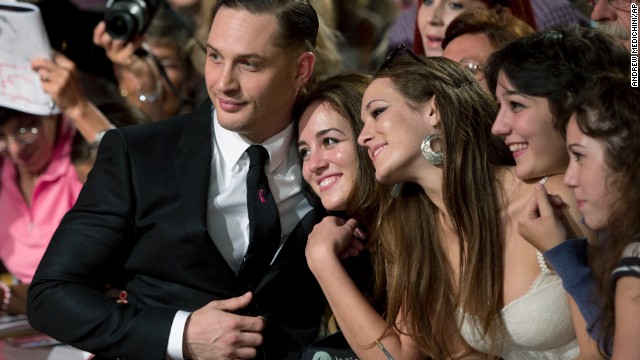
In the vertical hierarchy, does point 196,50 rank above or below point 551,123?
below

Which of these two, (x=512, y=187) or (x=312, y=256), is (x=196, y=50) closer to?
(x=312, y=256)

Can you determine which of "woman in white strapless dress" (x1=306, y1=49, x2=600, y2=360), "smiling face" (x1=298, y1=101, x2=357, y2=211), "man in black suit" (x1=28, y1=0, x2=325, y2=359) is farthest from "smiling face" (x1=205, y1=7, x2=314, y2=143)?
Result: "woman in white strapless dress" (x1=306, y1=49, x2=600, y2=360)

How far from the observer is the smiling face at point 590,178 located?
82.4 inches

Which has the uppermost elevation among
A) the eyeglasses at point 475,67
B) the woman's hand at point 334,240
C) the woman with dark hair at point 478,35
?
the woman with dark hair at point 478,35

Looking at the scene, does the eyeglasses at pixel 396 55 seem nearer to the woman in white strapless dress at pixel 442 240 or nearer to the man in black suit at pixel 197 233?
the woman in white strapless dress at pixel 442 240

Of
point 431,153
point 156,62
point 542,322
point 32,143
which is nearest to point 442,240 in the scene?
point 431,153

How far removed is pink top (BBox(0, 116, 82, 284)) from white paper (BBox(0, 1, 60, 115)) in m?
0.12

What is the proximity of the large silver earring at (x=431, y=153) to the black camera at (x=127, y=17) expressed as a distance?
155 cm

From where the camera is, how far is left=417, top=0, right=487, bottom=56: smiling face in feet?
12.0

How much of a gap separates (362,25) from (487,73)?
1711 mm

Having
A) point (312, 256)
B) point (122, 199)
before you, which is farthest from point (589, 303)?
point (122, 199)

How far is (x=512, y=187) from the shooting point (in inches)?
98.6

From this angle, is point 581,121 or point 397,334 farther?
point 397,334

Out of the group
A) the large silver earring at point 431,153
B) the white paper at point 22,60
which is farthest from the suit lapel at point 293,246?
the white paper at point 22,60
